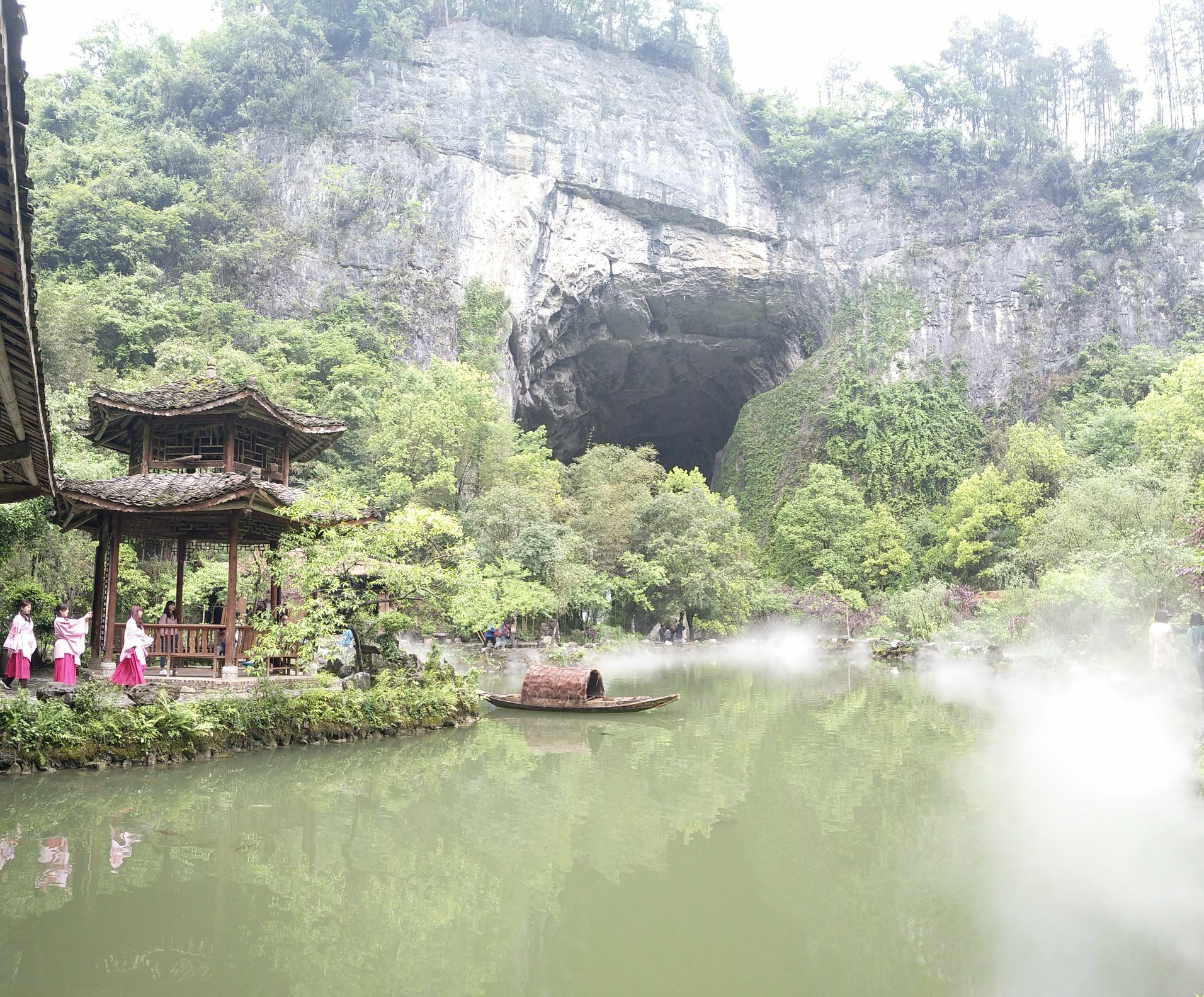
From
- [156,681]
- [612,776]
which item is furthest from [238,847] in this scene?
[156,681]

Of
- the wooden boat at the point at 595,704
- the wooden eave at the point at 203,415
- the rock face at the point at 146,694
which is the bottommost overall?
the wooden boat at the point at 595,704

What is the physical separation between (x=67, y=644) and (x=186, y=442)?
3.96 metres

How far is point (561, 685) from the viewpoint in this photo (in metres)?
14.1

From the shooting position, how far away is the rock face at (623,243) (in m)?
34.7

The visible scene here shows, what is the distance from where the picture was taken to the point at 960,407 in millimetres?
39688

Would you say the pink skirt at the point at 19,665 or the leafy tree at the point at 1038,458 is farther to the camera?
the leafy tree at the point at 1038,458

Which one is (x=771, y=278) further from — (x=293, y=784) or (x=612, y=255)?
(x=293, y=784)

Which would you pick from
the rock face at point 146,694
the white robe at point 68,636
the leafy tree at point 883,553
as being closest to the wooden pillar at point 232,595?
the white robe at point 68,636

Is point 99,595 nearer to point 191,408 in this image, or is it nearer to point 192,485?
point 192,485

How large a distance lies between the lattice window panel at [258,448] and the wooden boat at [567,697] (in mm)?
5243

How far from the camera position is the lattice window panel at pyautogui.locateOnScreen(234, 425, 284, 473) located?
1365 centimetres

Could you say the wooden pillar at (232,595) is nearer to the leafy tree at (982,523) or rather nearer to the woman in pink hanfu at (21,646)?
the woman in pink hanfu at (21,646)

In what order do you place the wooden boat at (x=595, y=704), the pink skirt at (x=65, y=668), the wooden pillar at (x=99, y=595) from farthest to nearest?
the wooden boat at (x=595, y=704)
the wooden pillar at (x=99, y=595)
the pink skirt at (x=65, y=668)

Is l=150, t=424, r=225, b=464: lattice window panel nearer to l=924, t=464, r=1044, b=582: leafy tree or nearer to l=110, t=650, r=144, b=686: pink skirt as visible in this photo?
l=110, t=650, r=144, b=686: pink skirt
